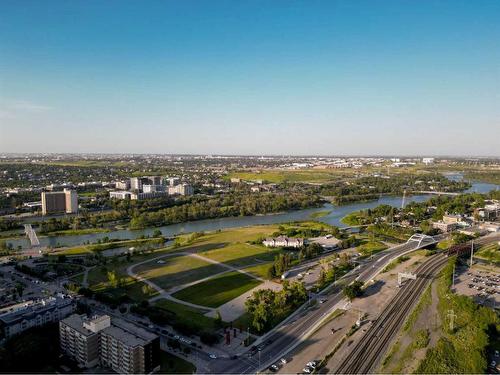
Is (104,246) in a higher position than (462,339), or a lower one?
lower

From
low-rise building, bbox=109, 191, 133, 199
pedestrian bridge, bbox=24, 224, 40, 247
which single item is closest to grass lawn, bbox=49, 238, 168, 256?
pedestrian bridge, bbox=24, 224, 40, 247

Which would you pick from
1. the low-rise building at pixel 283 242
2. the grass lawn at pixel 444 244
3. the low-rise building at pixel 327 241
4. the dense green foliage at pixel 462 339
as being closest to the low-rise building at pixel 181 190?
the low-rise building at pixel 327 241

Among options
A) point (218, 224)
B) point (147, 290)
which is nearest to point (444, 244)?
point (218, 224)

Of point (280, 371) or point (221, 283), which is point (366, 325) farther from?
point (221, 283)

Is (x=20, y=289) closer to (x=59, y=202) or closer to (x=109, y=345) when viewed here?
(x=109, y=345)

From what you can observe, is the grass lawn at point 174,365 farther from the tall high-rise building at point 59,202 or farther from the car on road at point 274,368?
the tall high-rise building at point 59,202

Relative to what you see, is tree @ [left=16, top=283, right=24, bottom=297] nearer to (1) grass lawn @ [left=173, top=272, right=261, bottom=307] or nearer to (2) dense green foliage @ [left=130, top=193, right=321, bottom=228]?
(1) grass lawn @ [left=173, top=272, right=261, bottom=307]
